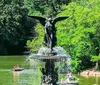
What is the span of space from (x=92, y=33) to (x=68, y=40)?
2.71m

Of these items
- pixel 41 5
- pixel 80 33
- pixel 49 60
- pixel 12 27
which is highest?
pixel 41 5

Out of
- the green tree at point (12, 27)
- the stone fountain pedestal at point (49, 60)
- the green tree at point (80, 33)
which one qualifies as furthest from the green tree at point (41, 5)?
the stone fountain pedestal at point (49, 60)

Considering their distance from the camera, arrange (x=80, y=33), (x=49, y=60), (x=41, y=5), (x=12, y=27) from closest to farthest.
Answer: (x=49, y=60), (x=80, y=33), (x=12, y=27), (x=41, y=5)

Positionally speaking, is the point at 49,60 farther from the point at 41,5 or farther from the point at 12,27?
the point at 41,5

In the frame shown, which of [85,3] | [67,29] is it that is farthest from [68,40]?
[85,3]

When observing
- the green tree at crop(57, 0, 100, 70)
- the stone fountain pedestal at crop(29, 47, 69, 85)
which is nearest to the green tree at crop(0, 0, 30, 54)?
the green tree at crop(57, 0, 100, 70)

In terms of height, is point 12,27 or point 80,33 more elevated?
point 12,27

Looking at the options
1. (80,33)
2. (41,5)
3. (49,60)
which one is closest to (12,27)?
(41,5)

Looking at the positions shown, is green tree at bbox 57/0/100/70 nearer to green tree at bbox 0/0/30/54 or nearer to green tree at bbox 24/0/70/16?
green tree at bbox 0/0/30/54

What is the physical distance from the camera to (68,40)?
155 ft

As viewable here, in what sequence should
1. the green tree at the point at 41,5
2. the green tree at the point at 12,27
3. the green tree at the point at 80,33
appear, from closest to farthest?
the green tree at the point at 80,33 → the green tree at the point at 12,27 → the green tree at the point at 41,5

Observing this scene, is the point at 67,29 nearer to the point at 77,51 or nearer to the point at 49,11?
the point at 77,51

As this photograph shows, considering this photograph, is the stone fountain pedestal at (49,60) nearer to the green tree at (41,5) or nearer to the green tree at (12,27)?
the green tree at (12,27)

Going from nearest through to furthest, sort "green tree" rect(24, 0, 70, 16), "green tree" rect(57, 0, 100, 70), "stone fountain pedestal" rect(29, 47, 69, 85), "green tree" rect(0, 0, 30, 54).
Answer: "stone fountain pedestal" rect(29, 47, 69, 85)
"green tree" rect(57, 0, 100, 70)
"green tree" rect(0, 0, 30, 54)
"green tree" rect(24, 0, 70, 16)
